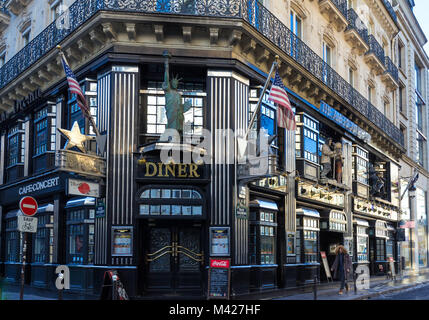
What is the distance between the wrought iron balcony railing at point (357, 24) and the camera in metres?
27.6

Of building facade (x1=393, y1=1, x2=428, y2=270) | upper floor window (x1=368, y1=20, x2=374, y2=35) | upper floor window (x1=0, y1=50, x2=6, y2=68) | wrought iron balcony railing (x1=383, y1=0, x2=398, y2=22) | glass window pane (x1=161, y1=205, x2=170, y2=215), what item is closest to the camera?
glass window pane (x1=161, y1=205, x2=170, y2=215)

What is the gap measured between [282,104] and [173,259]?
18.8ft

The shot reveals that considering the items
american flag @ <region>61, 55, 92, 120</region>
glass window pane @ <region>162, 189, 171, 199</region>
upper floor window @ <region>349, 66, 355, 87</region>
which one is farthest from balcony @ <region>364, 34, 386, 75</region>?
american flag @ <region>61, 55, 92, 120</region>

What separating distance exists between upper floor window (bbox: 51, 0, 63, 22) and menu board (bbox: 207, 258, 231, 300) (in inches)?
460

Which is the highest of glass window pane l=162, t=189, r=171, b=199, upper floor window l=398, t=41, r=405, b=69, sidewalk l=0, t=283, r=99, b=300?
upper floor window l=398, t=41, r=405, b=69

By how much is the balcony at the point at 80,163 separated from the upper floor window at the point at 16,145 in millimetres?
7855

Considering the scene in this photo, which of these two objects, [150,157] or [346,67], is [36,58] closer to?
[150,157]

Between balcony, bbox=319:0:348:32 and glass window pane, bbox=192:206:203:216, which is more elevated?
balcony, bbox=319:0:348:32

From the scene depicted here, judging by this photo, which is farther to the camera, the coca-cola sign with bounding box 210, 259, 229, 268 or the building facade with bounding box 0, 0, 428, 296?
the building facade with bounding box 0, 0, 428, 296

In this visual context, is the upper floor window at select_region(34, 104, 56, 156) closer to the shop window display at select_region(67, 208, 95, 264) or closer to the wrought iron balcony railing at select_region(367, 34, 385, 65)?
the shop window display at select_region(67, 208, 95, 264)

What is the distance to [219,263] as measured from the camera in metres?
15.8

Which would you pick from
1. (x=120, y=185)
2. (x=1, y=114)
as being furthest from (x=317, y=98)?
(x=1, y=114)

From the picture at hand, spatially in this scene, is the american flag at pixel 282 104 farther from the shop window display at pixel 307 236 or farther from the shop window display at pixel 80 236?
the shop window display at pixel 80 236

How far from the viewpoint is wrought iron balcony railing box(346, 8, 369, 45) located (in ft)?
90.4
